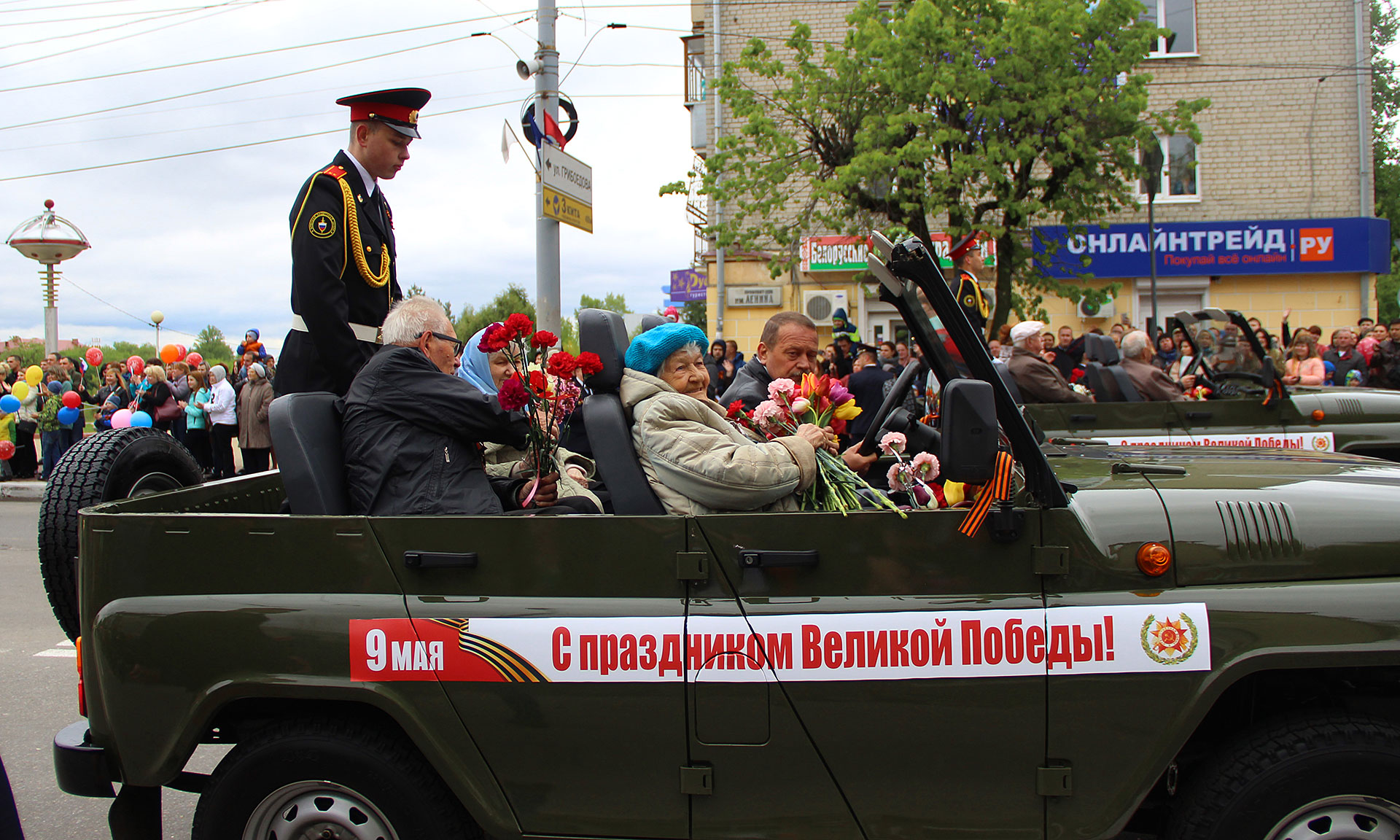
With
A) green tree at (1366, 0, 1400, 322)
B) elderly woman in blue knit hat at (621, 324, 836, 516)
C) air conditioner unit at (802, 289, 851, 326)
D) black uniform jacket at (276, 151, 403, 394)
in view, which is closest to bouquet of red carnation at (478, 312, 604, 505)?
elderly woman in blue knit hat at (621, 324, 836, 516)

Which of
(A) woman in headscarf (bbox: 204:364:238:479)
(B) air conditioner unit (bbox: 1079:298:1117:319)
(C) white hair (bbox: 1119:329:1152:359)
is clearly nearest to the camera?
(C) white hair (bbox: 1119:329:1152:359)

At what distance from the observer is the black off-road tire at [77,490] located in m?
3.17

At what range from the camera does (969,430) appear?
7.02 feet

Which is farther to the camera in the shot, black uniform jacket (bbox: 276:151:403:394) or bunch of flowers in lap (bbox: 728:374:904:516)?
black uniform jacket (bbox: 276:151:403:394)

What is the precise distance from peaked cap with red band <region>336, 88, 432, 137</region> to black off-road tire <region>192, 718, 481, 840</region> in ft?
7.82

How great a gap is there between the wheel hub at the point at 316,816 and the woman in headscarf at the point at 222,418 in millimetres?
11401

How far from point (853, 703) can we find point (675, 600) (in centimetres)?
47

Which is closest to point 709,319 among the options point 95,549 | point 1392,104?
point 95,549

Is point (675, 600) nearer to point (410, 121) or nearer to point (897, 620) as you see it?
point (897, 620)

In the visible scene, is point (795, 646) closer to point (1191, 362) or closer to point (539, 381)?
point (539, 381)

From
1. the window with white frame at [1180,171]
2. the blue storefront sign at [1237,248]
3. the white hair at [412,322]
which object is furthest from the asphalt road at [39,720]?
the window with white frame at [1180,171]

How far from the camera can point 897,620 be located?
89.1 inches

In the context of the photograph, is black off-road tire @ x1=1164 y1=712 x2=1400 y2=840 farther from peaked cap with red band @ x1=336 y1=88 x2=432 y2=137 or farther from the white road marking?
the white road marking

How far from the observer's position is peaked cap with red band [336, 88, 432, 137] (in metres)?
3.75
